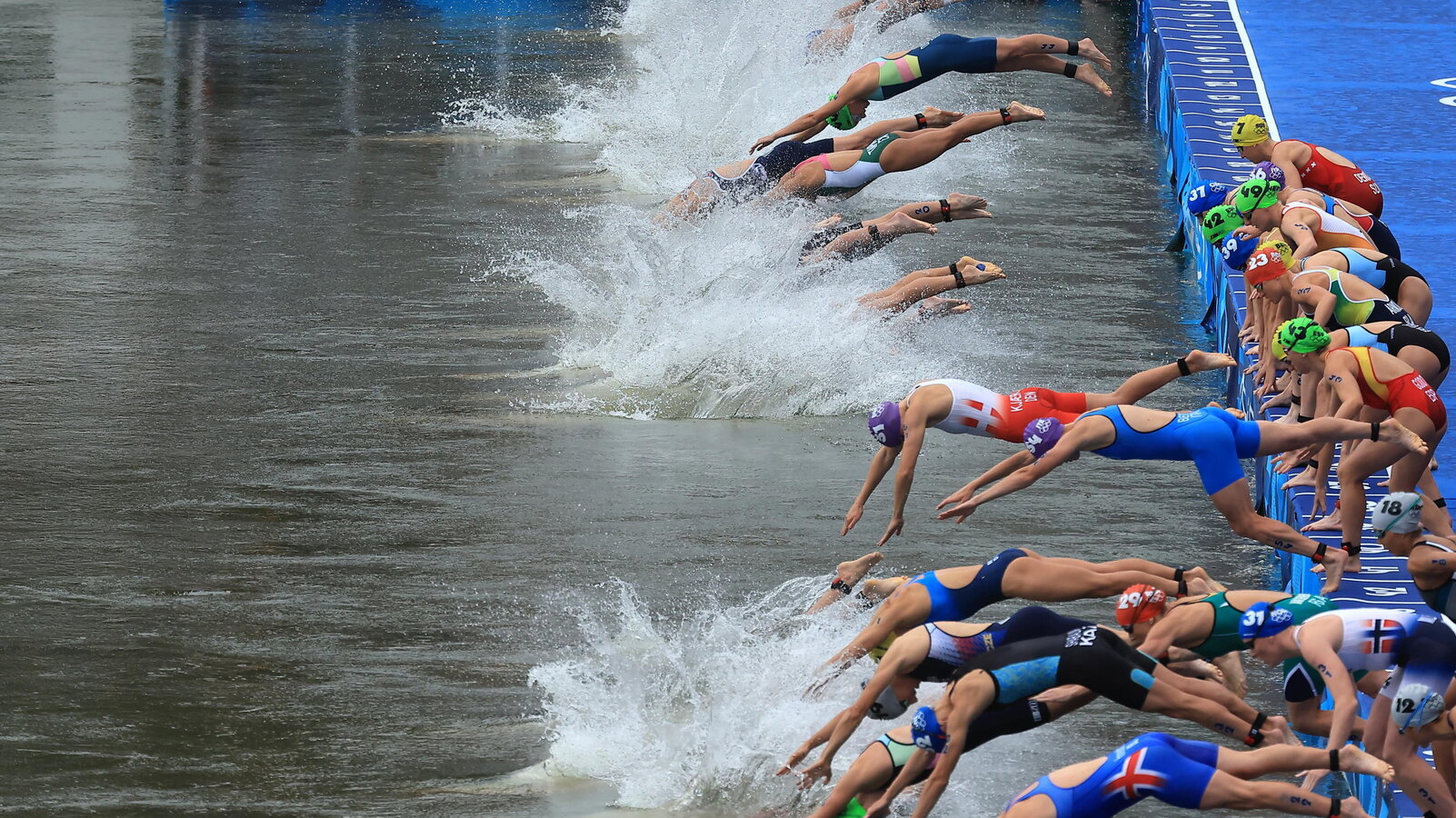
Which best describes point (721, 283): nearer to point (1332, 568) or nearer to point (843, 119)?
point (843, 119)

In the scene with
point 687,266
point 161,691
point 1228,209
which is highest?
point 1228,209

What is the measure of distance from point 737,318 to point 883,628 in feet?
19.1

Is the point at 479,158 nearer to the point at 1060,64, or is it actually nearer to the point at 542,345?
the point at 542,345

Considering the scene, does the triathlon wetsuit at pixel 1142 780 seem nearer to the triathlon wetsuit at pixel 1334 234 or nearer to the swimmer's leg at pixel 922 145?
the triathlon wetsuit at pixel 1334 234

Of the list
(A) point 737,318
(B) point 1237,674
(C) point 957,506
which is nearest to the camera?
(B) point 1237,674

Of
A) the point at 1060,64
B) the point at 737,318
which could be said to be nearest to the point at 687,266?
the point at 737,318

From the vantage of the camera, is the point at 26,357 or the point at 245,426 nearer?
the point at 245,426

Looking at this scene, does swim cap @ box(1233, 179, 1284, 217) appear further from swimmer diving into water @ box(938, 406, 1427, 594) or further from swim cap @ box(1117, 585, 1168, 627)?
swim cap @ box(1117, 585, 1168, 627)

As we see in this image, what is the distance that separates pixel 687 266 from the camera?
568 inches

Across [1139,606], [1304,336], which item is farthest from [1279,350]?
[1139,606]

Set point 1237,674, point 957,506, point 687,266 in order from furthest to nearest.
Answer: point 687,266
point 957,506
point 1237,674

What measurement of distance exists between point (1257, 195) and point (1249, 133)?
1.15 m

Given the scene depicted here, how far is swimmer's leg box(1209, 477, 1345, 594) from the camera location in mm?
8148

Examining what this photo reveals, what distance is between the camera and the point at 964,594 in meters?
8.06
